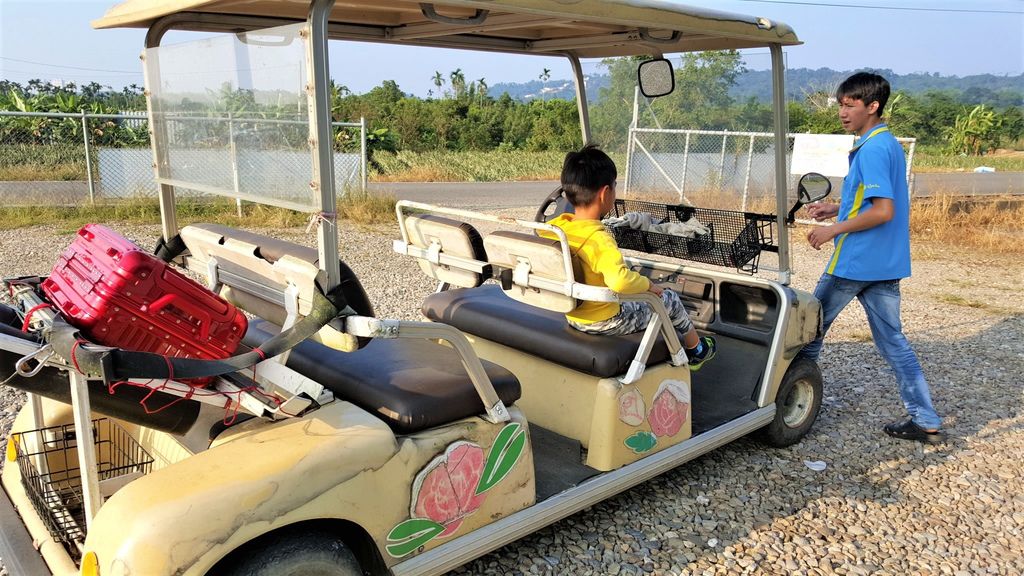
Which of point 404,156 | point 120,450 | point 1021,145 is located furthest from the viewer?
point 1021,145

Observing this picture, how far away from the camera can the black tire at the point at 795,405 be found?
13.7 feet

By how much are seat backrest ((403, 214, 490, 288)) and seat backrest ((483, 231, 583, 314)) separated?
0.23 ft

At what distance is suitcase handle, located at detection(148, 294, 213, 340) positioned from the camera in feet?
7.14

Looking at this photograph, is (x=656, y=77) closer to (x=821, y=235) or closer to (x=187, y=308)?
(x=821, y=235)

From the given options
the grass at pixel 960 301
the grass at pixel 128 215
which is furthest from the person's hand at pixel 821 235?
the grass at pixel 128 215

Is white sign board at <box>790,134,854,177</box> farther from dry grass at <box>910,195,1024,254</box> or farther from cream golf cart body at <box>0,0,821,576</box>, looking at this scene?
cream golf cart body at <box>0,0,821,576</box>

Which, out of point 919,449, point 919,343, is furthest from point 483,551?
point 919,343

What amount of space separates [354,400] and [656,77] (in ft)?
9.17

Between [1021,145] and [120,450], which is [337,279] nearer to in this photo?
[120,450]

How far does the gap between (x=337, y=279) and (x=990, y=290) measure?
30.6 ft

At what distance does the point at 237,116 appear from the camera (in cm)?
266

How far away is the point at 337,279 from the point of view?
7.52 feet

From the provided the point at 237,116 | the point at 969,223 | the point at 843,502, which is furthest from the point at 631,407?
the point at 969,223

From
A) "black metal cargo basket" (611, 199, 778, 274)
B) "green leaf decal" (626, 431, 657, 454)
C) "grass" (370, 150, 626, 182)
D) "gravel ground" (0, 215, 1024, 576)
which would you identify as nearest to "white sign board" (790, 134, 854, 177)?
"gravel ground" (0, 215, 1024, 576)
